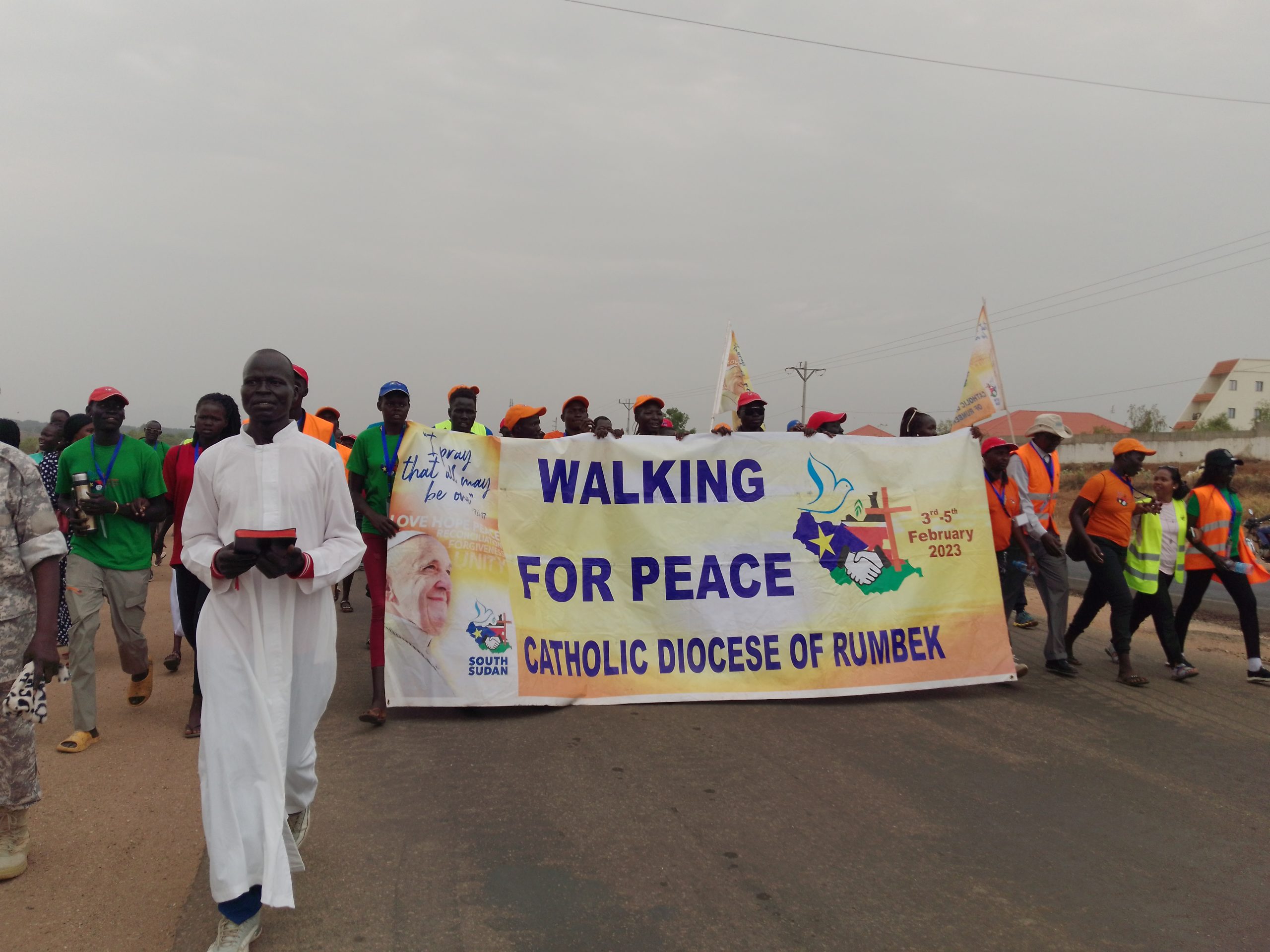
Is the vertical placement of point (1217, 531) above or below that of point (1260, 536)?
above

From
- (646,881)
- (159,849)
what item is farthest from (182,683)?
(646,881)

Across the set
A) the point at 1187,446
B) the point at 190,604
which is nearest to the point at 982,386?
the point at 190,604

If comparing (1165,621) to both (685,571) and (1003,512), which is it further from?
(685,571)

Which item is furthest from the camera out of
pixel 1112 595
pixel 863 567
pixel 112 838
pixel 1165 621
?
pixel 1165 621

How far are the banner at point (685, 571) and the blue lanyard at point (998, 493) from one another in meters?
0.28

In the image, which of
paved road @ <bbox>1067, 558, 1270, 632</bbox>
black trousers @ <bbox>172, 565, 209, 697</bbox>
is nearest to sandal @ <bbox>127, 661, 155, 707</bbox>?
black trousers @ <bbox>172, 565, 209, 697</bbox>

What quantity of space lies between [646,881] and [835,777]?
149 centimetres

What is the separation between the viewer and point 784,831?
12.7 feet

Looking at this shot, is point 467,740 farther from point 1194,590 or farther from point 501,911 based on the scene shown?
point 1194,590

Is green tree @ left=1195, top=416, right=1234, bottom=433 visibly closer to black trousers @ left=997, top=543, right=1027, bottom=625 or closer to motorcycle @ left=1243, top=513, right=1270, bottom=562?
motorcycle @ left=1243, top=513, right=1270, bottom=562

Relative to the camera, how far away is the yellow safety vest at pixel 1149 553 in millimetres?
6961

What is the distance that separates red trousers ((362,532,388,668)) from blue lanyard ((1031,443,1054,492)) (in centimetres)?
512

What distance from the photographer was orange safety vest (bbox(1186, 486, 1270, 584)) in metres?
7.04

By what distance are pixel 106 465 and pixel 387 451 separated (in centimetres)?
166
